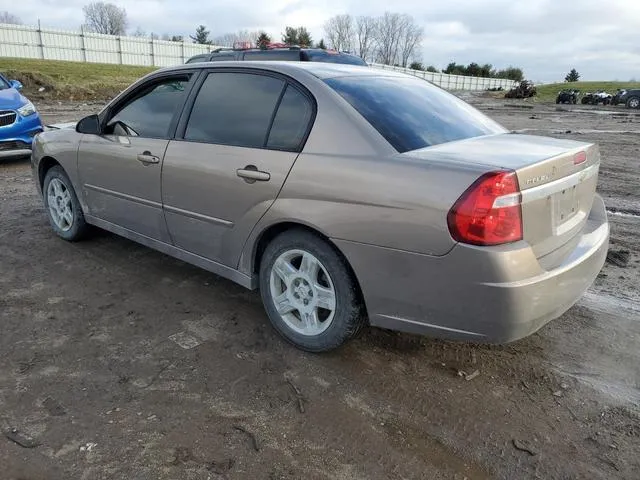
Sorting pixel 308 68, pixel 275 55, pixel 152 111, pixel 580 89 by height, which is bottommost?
pixel 152 111

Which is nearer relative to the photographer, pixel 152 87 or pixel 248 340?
pixel 248 340

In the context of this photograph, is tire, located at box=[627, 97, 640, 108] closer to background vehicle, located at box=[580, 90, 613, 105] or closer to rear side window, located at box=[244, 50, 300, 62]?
background vehicle, located at box=[580, 90, 613, 105]

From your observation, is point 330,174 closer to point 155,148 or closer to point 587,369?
point 155,148

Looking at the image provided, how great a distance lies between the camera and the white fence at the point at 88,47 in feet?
109

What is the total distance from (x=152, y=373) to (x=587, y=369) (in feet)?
8.20

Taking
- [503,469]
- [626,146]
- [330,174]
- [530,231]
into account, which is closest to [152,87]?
[330,174]

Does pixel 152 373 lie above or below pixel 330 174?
below

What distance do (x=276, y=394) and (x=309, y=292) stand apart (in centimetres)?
63

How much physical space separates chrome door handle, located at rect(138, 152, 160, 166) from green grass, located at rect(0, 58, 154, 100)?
22174 millimetres

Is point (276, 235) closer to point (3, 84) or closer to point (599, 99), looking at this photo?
point (3, 84)

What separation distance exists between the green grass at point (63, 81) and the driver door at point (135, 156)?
2149cm

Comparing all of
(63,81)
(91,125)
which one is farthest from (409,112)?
(63,81)

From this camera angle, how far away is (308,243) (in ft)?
9.86

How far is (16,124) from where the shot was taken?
28.5ft
